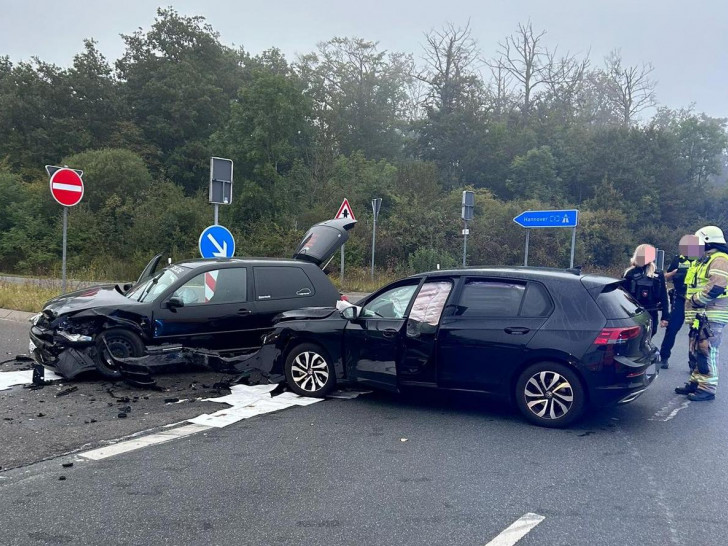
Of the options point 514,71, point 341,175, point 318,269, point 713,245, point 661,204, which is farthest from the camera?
point 514,71

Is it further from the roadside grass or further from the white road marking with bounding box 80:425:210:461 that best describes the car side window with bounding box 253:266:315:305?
the roadside grass

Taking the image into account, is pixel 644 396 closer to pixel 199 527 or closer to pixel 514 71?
pixel 199 527

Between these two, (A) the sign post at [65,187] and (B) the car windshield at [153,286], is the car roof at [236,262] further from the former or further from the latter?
(A) the sign post at [65,187]

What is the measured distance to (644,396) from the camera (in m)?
7.55

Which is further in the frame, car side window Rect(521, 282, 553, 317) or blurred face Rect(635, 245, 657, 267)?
blurred face Rect(635, 245, 657, 267)

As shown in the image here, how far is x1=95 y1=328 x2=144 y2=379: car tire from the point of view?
302 inches

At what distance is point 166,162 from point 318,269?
3170 centimetres

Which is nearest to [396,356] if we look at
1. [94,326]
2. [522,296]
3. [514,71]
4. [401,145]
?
[522,296]

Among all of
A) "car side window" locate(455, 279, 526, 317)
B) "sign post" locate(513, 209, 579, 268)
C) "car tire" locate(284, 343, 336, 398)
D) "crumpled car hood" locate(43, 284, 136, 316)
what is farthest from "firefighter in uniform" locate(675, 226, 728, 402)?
"sign post" locate(513, 209, 579, 268)

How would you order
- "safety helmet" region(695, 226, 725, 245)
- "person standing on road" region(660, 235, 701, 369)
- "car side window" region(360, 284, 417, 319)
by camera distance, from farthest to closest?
"person standing on road" region(660, 235, 701, 369)
"safety helmet" region(695, 226, 725, 245)
"car side window" region(360, 284, 417, 319)

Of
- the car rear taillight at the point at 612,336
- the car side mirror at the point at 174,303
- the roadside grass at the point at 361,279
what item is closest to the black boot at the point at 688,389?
the car rear taillight at the point at 612,336

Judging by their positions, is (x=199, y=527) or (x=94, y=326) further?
(x=94, y=326)

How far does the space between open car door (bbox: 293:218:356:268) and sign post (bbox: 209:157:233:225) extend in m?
2.56

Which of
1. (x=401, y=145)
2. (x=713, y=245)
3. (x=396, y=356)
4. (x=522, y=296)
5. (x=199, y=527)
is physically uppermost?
(x=401, y=145)
